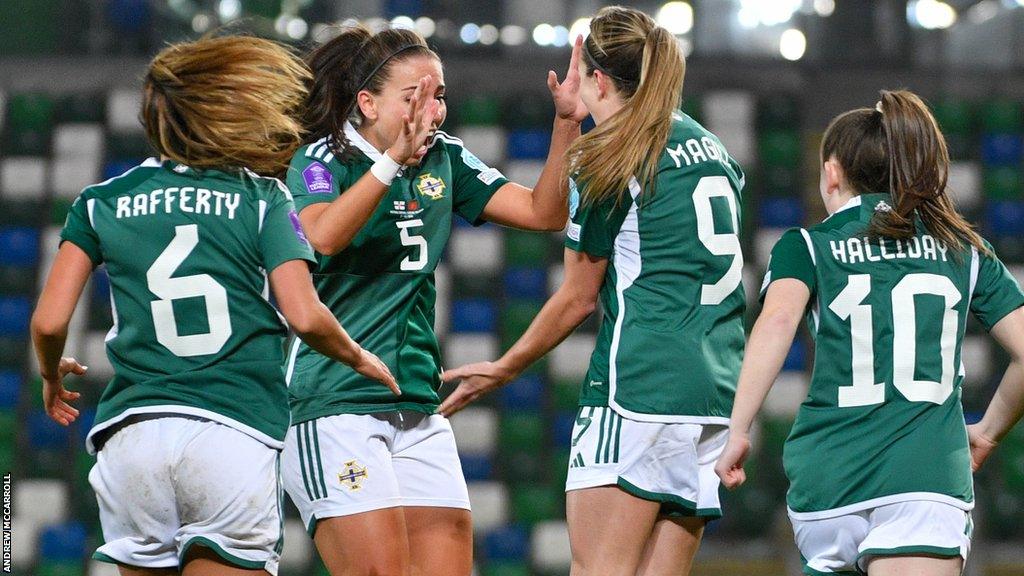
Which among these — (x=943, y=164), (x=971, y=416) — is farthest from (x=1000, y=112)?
(x=943, y=164)

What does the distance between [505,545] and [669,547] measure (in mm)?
4146

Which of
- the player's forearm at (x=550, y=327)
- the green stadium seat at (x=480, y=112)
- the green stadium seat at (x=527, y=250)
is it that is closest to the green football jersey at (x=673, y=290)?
the player's forearm at (x=550, y=327)

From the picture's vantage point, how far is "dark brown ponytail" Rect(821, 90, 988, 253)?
280 centimetres

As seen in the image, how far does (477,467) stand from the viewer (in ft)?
24.6

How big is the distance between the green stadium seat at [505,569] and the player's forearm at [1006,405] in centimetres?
415

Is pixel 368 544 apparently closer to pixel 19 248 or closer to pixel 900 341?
pixel 900 341

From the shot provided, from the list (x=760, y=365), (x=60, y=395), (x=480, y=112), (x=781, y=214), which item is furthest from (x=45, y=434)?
(x=760, y=365)

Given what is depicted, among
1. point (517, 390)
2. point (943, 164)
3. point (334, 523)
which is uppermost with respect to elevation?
point (943, 164)

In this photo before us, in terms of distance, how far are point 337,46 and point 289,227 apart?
30.5 inches

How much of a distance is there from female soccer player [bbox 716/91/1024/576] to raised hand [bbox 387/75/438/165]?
838mm

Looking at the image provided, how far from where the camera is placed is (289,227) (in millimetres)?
2641

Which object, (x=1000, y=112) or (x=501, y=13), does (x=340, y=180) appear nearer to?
(x=501, y=13)

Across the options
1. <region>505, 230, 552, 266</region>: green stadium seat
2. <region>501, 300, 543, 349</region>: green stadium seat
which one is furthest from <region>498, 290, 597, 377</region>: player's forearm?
<region>505, 230, 552, 266</region>: green stadium seat

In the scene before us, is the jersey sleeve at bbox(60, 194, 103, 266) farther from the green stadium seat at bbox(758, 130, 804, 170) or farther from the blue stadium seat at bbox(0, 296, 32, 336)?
the green stadium seat at bbox(758, 130, 804, 170)
